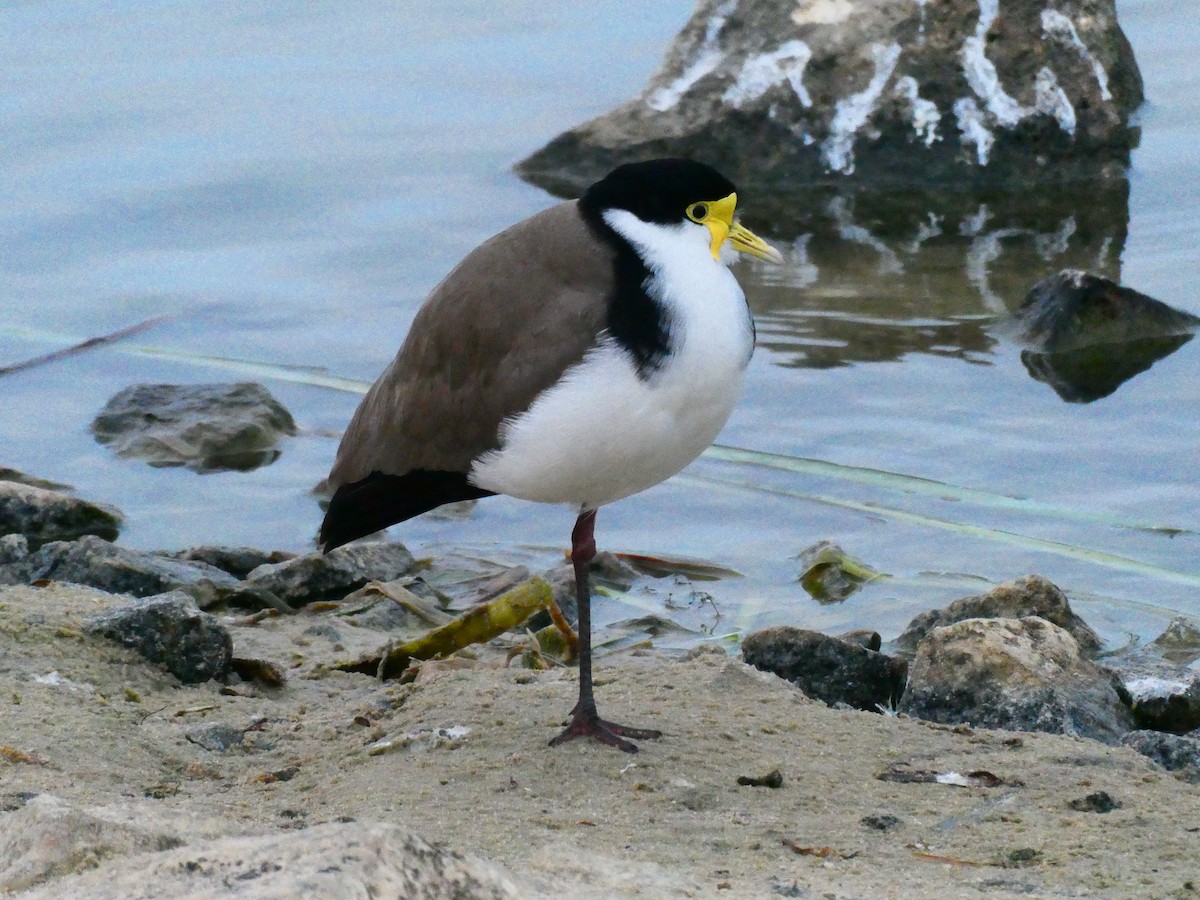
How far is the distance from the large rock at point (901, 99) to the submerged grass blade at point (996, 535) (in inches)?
163

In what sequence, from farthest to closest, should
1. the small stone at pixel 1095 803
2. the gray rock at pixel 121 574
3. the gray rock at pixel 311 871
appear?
the gray rock at pixel 121 574 → the small stone at pixel 1095 803 → the gray rock at pixel 311 871

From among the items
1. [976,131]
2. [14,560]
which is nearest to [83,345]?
[14,560]

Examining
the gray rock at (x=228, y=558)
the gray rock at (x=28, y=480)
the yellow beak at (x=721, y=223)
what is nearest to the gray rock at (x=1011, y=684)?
the yellow beak at (x=721, y=223)

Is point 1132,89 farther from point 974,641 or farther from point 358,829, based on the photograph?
point 358,829

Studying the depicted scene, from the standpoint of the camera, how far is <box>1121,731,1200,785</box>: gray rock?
4.92m

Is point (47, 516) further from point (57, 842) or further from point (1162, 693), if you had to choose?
point (57, 842)

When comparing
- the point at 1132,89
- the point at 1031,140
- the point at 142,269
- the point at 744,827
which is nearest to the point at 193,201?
the point at 142,269

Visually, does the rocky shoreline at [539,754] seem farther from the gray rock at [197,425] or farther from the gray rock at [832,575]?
the gray rock at [197,425]

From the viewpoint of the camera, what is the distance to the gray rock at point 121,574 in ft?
21.0

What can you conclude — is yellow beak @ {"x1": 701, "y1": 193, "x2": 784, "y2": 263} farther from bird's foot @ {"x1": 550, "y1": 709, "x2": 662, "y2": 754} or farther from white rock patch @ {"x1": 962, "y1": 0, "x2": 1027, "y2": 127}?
white rock patch @ {"x1": 962, "y1": 0, "x2": 1027, "y2": 127}

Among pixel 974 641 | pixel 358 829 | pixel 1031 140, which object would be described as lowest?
pixel 974 641

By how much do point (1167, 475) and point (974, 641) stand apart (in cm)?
277

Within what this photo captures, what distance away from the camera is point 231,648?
17.7 feet

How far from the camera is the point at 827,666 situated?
18.6ft
